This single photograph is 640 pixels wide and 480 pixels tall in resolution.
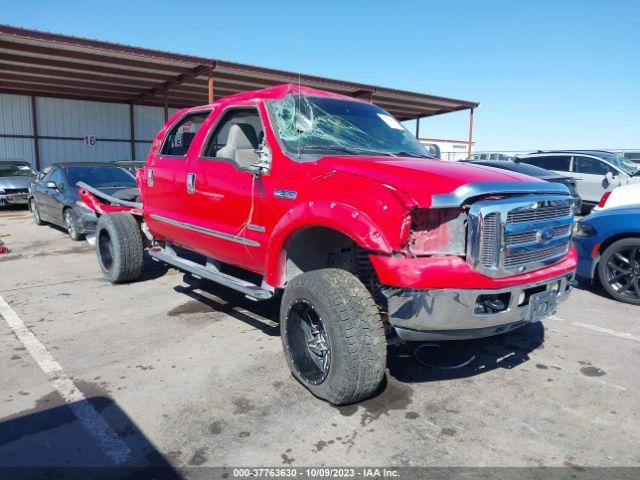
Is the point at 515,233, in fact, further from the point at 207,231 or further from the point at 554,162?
the point at 554,162

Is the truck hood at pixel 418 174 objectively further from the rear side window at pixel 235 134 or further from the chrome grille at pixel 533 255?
the rear side window at pixel 235 134

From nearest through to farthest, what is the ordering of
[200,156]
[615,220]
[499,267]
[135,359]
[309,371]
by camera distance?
[499,267] < [309,371] < [135,359] < [200,156] < [615,220]

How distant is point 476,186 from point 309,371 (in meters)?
1.61

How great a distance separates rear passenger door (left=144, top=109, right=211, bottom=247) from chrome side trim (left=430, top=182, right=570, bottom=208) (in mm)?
2663

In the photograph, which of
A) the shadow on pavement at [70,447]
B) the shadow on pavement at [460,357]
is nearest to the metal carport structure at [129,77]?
the shadow on pavement at [460,357]

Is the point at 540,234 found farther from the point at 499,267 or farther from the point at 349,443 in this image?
the point at 349,443

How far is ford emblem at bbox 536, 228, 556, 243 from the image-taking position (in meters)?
3.05

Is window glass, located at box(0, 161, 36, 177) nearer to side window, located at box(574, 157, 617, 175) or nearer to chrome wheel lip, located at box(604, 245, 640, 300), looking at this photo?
chrome wheel lip, located at box(604, 245, 640, 300)

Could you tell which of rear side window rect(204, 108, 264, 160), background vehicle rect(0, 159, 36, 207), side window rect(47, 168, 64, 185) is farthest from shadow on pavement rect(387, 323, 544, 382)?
background vehicle rect(0, 159, 36, 207)

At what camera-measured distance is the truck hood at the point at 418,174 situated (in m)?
2.70

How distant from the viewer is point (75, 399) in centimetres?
312

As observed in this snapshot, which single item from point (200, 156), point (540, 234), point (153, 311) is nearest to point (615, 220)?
point (540, 234)

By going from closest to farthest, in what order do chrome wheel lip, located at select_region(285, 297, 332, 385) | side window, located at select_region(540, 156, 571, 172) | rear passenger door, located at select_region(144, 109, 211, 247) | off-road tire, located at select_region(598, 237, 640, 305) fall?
chrome wheel lip, located at select_region(285, 297, 332, 385) < rear passenger door, located at select_region(144, 109, 211, 247) < off-road tire, located at select_region(598, 237, 640, 305) < side window, located at select_region(540, 156, 571, 172)

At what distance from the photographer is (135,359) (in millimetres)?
3758
